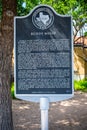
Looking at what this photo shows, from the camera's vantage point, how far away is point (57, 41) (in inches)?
246

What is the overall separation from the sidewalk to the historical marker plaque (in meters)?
3.99

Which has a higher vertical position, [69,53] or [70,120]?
[69,53]

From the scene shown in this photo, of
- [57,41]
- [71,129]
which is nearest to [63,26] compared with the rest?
[57,41]

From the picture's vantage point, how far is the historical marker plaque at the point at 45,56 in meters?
6.24

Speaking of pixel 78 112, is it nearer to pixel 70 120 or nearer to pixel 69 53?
pixel 70 120

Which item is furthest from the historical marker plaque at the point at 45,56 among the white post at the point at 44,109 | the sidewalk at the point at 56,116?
the sidewalk at the point at 56,116

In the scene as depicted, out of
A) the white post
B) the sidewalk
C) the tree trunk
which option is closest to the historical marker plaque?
the white post

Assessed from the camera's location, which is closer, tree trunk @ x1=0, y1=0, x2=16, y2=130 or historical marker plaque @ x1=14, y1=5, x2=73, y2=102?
historical marker plaque @ x1=14, y1=5, x2=73, y2=102

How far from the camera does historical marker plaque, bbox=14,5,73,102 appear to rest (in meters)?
6.24

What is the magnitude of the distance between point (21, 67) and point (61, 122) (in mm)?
5052

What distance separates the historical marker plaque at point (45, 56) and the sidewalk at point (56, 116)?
3.99 m

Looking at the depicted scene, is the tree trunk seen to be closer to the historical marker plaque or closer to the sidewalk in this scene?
the historical marker plaque

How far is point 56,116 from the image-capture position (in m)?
11.9

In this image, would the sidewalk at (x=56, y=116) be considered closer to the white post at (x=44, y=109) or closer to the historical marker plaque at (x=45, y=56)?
the white post at (x=44, y=109)
